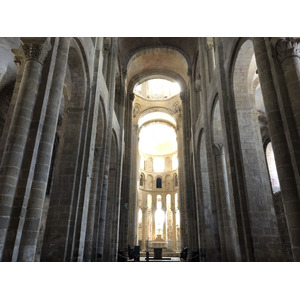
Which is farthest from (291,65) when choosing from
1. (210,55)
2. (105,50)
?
(105,50)

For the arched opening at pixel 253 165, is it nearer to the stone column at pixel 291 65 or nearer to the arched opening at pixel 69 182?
the stone column at pixel 291 65

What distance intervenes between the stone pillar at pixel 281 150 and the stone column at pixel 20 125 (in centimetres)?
523

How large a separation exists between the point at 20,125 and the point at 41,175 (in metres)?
1.13

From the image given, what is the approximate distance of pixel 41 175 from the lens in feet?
17.4

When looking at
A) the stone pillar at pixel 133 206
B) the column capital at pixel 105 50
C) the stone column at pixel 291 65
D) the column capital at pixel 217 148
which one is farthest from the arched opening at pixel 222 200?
the stone pillar at pixel 133 206

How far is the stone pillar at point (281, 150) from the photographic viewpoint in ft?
15.6

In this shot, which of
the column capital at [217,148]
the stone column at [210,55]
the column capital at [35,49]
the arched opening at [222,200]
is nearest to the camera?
the column capital at [35,49]

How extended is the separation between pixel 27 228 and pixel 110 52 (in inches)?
469

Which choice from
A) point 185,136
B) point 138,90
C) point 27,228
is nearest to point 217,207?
point 27,228

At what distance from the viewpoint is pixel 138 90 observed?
2798cm

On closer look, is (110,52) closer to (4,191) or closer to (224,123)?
(224,123)

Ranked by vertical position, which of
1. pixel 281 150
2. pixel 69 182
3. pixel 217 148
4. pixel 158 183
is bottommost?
pixel 281 150

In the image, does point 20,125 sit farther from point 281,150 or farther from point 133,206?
point 133,206

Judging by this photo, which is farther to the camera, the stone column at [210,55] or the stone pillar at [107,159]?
the stone column at [210,55]
